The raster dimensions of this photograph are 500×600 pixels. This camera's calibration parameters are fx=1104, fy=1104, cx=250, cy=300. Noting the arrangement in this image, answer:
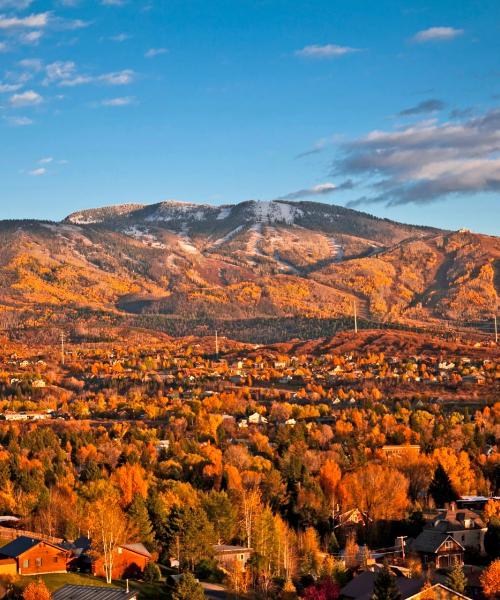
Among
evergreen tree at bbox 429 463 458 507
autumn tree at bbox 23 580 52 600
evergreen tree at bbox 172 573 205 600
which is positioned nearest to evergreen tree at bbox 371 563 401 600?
evergreen tree at bbox 172 573 205 600

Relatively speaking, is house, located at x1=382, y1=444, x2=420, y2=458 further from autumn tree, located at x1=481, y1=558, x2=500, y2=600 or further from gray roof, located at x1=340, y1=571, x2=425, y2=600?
gray roof, located at x1=340, y1=571, x2=425, y2=600

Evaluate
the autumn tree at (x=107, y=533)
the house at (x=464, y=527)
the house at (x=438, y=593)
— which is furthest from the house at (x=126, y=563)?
the house at (x=464, y=527)

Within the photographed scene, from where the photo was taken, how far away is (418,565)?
54875 millimetres

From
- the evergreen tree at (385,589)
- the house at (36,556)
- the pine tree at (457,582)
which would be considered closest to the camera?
the evergreen tree at (385,589)

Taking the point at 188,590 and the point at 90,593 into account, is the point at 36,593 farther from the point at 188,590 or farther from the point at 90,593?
the point at 188,590

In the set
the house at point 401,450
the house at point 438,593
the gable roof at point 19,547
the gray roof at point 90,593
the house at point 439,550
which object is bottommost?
the house at point 439,550

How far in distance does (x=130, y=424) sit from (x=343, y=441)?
2392 cm

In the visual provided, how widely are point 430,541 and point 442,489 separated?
45.6ft

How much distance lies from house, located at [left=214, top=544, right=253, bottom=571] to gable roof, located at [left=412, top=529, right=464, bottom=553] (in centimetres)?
910

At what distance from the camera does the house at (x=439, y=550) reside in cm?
5731

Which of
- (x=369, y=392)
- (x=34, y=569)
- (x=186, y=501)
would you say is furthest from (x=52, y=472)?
(x=369, y=392)

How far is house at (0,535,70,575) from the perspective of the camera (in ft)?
166

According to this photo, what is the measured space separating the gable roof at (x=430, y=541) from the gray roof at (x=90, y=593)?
1838 cm

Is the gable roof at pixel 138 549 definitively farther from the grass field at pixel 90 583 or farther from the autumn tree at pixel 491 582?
the autumn tree at pixel 491 582
